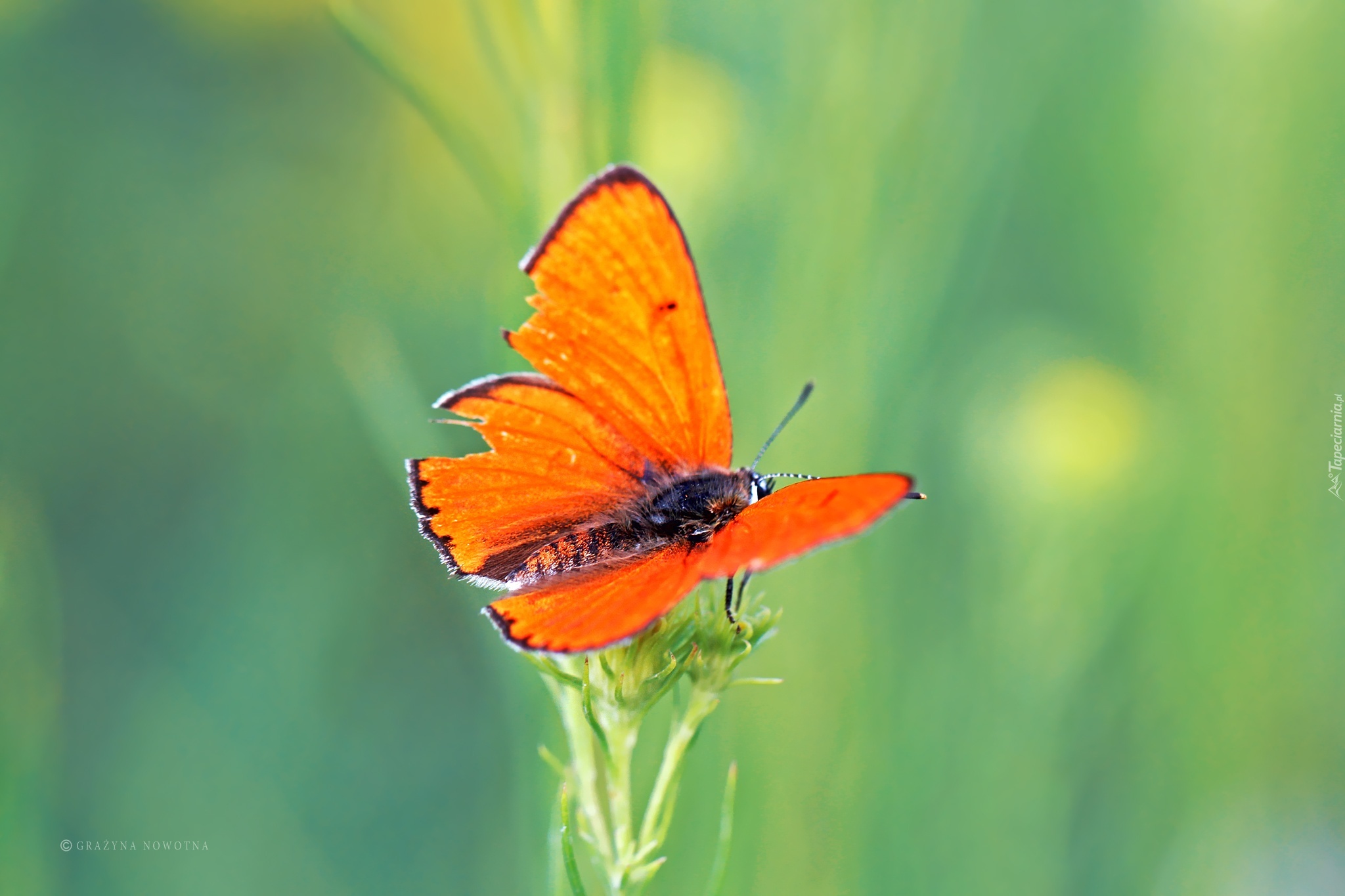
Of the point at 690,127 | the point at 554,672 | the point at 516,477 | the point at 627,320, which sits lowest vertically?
the point at 554,672

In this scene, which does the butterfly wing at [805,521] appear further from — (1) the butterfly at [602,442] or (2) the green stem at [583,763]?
(2) the green stem at [583,763]

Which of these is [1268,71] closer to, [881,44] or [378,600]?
[881,44]

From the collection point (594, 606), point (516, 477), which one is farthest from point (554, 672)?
point (516, 477)

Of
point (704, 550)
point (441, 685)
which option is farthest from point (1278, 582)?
point (441, 685)

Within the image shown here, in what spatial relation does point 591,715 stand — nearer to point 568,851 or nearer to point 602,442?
point 568,851

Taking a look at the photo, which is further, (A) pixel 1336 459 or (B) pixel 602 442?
(A) pixel 1336 459

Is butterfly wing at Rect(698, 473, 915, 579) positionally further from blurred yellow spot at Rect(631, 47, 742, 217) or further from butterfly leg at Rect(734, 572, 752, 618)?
blurred yellow spot at Rect(631, 47, 742, 217)
